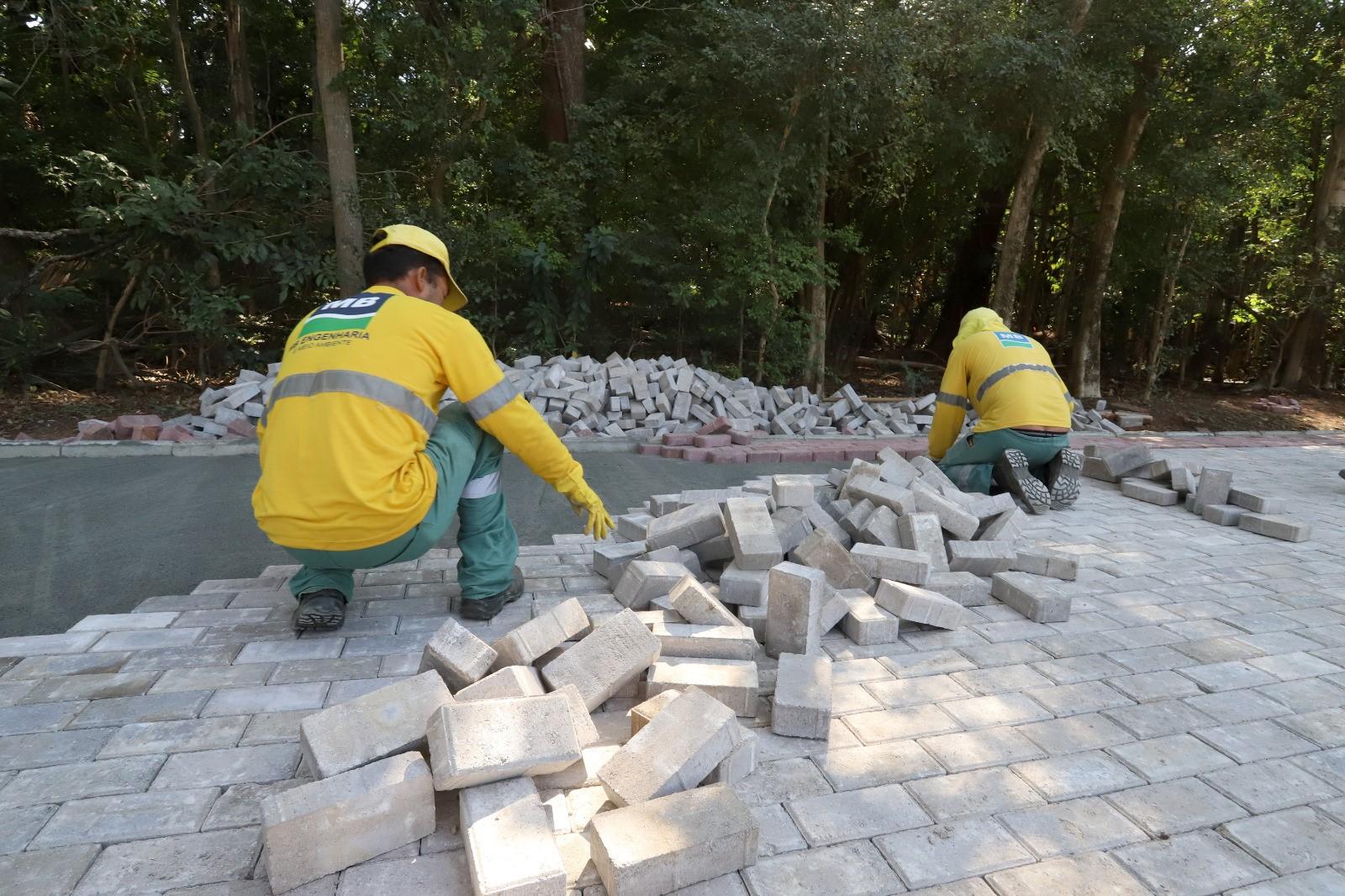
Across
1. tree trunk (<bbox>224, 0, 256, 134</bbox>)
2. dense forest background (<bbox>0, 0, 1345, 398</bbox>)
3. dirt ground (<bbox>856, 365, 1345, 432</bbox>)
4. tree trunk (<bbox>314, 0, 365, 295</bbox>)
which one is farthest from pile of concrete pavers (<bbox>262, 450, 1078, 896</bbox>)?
tree trunk (<bbox>224, 0, 256, 134</bbox>)

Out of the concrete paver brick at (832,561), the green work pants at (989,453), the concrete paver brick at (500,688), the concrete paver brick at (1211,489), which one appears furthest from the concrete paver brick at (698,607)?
the concrete paver brick at (1211,489)

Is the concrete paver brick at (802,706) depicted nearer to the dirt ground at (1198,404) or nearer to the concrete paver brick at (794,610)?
the concrete paver brick at (794,610)

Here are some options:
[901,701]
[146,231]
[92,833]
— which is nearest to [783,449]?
[901,701]

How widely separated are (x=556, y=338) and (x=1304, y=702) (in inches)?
329

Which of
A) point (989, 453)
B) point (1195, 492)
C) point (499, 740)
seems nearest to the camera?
point (499, 740)

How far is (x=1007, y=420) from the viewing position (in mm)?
5016

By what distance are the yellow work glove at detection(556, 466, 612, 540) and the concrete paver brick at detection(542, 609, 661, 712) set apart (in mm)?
600

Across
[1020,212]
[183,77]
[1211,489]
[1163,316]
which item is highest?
[183,77]

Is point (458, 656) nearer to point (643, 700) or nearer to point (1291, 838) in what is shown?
point (643, 700)

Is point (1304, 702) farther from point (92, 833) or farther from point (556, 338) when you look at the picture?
point (556, 338)

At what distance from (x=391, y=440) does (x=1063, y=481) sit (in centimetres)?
464

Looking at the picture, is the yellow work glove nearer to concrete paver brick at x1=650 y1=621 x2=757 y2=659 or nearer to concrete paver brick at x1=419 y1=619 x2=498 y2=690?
concrete paver brick at x1=650 y1=621 x2=757 y2=659

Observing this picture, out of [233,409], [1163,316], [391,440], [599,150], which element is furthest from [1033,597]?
[1163,316]

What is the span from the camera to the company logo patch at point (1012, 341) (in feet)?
17.1
